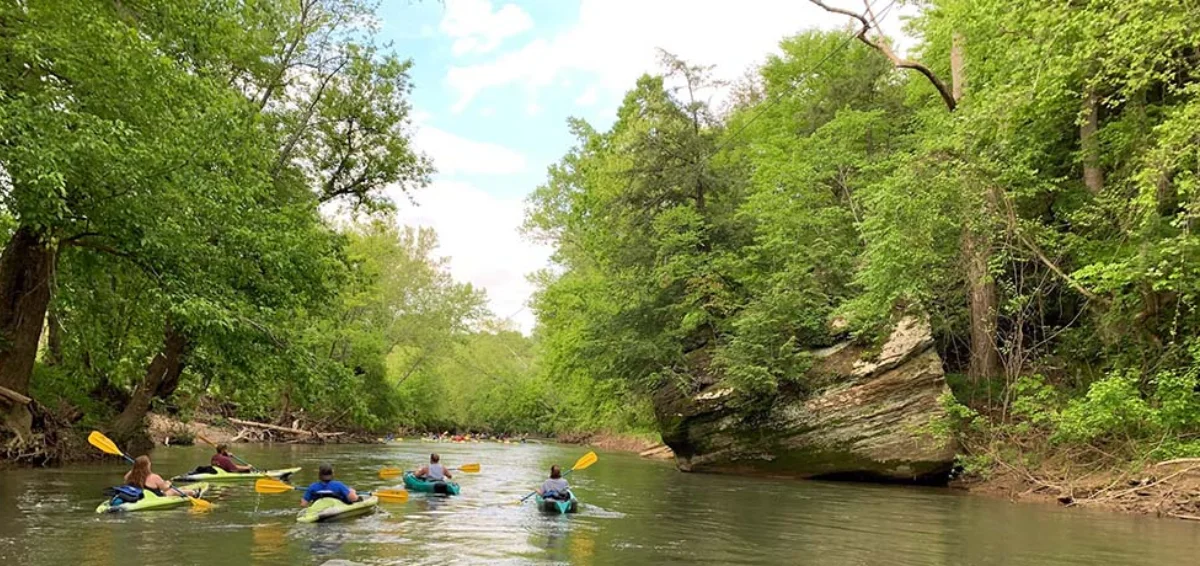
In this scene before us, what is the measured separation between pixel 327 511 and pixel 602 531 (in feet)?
13.3

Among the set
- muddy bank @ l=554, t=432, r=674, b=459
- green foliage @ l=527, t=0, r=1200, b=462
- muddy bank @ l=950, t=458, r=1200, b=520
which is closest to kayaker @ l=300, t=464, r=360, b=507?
green foliage @ l=527, t=0, r=1200, b=462

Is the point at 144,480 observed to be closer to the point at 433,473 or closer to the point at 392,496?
the point at 392,496

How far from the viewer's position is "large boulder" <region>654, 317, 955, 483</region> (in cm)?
1759

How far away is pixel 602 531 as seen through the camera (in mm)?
10969

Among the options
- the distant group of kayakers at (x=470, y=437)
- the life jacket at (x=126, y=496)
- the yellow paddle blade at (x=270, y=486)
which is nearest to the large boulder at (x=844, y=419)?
the yellow paddle blade at (x=270, y=486)

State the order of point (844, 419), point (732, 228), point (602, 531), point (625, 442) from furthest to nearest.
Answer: point (625, 442) < point (732, 228) < point (844, 419) < point (602, 531)

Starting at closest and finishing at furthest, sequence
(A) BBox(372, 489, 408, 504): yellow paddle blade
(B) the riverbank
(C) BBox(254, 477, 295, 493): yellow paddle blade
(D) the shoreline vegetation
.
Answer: (D) the shoreline vegetation < (A) BBox(372, 489, 408, 504): yellow paddle blade < (C) BBox(254, 477, 295, 493): yellow paddle blade < (B) the riverbank

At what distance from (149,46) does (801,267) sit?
1499 centimetres

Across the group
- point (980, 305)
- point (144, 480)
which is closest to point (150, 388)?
point (144, 480)

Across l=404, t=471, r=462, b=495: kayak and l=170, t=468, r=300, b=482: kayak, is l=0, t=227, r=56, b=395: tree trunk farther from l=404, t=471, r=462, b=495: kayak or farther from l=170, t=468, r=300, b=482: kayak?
l=404, t=471, r=462, b=495: kayak

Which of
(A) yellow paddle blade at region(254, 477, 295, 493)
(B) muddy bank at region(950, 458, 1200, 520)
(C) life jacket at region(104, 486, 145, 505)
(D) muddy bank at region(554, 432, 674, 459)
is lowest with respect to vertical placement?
(D) muddy bank at region(554, 432, 674, 459)

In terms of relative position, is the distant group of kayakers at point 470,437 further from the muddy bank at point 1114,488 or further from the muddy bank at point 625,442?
the muddy bank at point 1114,488

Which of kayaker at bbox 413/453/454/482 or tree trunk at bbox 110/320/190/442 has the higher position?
tree trunk at bbox 110/320/190/442

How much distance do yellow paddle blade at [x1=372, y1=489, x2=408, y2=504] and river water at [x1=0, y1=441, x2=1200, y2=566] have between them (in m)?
0.34
